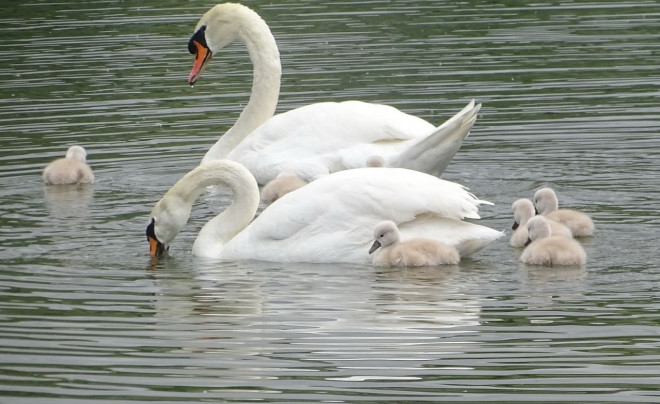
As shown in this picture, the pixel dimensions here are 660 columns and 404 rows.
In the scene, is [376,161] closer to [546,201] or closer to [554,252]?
[546,201]

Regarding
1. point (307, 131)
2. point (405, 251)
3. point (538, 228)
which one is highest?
point (538, 228)

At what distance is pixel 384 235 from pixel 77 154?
481cm

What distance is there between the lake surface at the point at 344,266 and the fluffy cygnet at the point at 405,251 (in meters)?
0.10

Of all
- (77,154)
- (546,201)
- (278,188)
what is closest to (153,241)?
(278,188)

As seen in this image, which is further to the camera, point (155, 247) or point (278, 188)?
point (278, 188)

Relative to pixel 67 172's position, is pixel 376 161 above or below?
above

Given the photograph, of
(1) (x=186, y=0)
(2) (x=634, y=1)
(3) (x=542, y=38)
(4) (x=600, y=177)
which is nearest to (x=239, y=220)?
(4) (x=600, y=177)

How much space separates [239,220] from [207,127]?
5.43 meters

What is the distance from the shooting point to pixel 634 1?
23.3m

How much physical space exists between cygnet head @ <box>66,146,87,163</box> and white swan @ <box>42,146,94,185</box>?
33 millimetres

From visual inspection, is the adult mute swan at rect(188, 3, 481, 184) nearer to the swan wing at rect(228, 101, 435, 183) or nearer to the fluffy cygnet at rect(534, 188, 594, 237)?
the swan wing at rect(228, 101, 435, 183)

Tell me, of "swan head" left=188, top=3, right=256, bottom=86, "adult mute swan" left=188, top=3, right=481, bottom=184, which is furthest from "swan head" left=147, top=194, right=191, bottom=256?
"swan head" left=188, top=3, right=256, bottom=86

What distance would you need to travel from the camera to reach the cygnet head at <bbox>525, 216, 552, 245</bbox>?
10461mm

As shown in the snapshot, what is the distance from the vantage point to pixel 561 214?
11141 millimetres
